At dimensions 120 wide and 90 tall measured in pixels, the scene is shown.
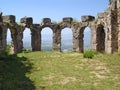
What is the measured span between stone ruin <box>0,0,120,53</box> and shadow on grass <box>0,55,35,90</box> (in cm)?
1031

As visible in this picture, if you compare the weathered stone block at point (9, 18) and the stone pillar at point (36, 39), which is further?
the stone pillar at point (36, 39)

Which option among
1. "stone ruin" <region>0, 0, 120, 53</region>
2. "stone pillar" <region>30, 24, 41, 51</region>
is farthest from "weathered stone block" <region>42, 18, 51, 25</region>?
"stone pillar" <region>30, 24, 41, 51</region>

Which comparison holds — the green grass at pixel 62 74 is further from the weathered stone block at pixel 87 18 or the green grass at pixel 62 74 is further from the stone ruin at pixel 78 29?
the weathered stone block at pixel 87 18

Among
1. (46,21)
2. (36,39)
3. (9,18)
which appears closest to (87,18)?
(46,21)

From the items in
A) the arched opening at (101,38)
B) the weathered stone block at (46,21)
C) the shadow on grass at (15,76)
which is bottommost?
the shadow on grass at (15,76)

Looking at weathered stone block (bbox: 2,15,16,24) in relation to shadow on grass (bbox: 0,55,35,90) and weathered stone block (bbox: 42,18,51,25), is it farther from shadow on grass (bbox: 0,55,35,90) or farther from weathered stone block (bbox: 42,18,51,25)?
shadow on grass (bbox: 0,55,35,90)

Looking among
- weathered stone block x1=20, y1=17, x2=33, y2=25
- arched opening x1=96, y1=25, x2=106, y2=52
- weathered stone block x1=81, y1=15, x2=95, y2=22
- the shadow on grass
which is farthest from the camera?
weathered stone block x1=20, y1=17, x2=33, y2=25

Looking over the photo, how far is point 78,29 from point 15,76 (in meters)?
19.3

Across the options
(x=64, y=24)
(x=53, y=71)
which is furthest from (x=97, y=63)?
(x=64, y=24)

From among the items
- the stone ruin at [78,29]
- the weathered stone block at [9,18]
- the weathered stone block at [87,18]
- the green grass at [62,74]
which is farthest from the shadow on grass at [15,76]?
the weathered stone block at [87,18]

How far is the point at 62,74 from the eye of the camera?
19797mm

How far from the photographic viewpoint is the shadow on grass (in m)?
16.2

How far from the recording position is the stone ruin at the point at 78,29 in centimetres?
3159

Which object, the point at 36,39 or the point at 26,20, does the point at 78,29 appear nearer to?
the point at 36,39
